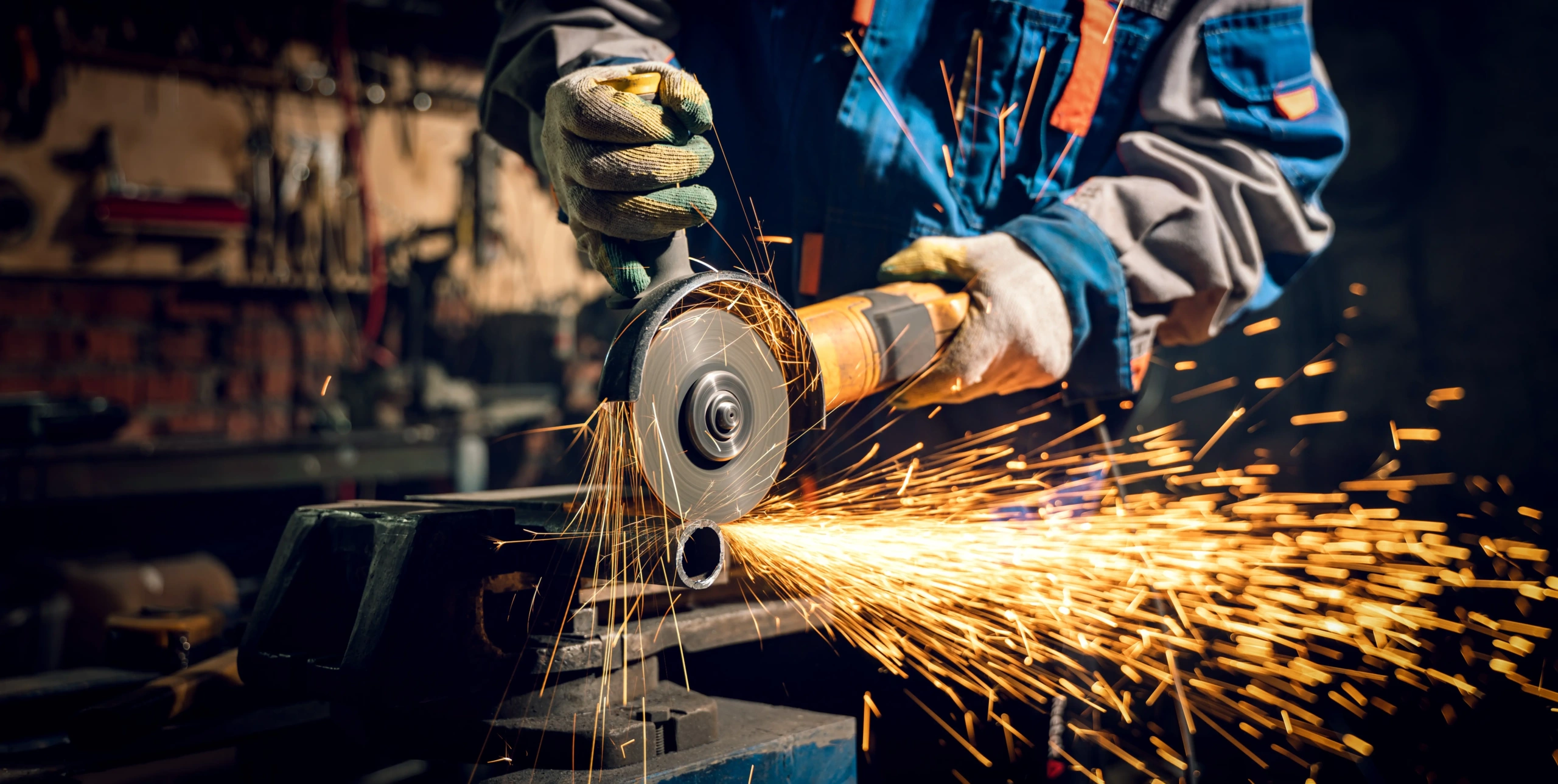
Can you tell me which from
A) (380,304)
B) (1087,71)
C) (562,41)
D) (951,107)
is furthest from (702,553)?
(380,304)

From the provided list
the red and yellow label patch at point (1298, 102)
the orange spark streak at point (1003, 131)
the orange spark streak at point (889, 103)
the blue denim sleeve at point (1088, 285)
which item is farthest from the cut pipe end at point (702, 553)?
the red and yellow label patch at point (1298, 102)

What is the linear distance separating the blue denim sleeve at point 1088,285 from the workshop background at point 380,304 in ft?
6.45

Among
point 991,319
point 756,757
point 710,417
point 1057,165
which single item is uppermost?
point 1057,165

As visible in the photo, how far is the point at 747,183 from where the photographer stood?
1652 mm

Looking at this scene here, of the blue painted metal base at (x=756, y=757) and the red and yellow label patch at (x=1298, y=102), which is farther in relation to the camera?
the red and yellow label patch at (x=1298, y=102)

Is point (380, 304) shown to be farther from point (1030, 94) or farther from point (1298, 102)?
point (1298, 102)

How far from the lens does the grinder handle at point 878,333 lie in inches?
43.4

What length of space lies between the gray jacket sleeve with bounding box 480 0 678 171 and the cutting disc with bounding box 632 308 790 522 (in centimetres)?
59

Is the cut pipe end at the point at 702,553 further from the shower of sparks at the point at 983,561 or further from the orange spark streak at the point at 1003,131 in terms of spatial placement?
the orange spark streak at the point at 1003,131

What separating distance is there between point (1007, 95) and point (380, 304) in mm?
3898

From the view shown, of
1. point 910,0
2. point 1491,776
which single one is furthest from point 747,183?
point 1491,776

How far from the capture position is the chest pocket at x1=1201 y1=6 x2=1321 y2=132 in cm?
161

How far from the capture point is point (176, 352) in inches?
163

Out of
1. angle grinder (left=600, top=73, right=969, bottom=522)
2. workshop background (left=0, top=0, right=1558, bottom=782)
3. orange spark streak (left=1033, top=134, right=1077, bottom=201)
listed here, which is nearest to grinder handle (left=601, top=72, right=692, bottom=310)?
angle grinder (left=600, top=73, right=969, bottom=522)
